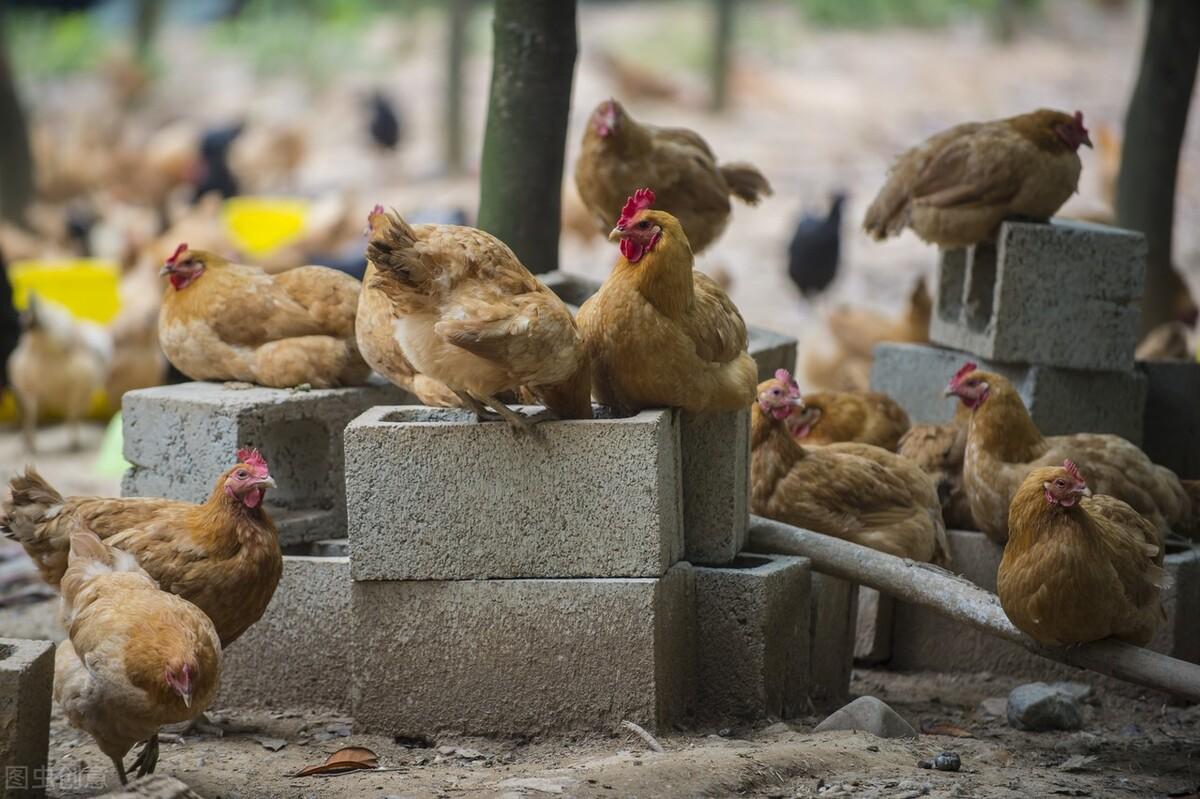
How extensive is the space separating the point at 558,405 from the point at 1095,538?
5.86 ft

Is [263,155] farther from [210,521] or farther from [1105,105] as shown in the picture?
[210,521]

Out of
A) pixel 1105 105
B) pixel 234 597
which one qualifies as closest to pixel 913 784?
pixel 234 597

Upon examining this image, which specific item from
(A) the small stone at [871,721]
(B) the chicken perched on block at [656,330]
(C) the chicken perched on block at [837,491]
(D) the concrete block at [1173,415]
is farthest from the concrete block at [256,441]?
(D) the concrete block at [1173,415]

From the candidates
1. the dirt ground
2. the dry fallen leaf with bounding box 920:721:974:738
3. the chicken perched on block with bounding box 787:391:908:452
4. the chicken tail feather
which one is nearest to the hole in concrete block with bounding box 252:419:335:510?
the dirt ground

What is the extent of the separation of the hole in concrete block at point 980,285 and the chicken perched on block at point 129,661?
376 centimetres

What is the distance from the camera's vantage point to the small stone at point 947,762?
4438 mm

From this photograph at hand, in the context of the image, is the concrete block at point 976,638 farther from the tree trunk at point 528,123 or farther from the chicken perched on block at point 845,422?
the tree trunk at point 528,123

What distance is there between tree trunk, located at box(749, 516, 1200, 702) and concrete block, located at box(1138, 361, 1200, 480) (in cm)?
→ 216

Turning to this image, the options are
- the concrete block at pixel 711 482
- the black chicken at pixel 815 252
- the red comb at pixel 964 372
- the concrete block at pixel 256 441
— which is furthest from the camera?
the black chicken at pixel 815 252

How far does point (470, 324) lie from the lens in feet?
13.7

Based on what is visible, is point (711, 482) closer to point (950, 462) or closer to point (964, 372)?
point (964, 372)

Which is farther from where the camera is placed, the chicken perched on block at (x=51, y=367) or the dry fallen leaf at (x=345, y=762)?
the chicken perched on block at (x=51, y=367)

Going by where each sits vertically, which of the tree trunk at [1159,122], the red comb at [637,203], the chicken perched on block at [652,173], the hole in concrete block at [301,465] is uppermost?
the tree trunk at [1159,122]

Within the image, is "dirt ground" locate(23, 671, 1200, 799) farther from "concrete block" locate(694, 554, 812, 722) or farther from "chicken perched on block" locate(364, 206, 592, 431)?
"chicken perched on block" locate(364, 206, 592, 431)
